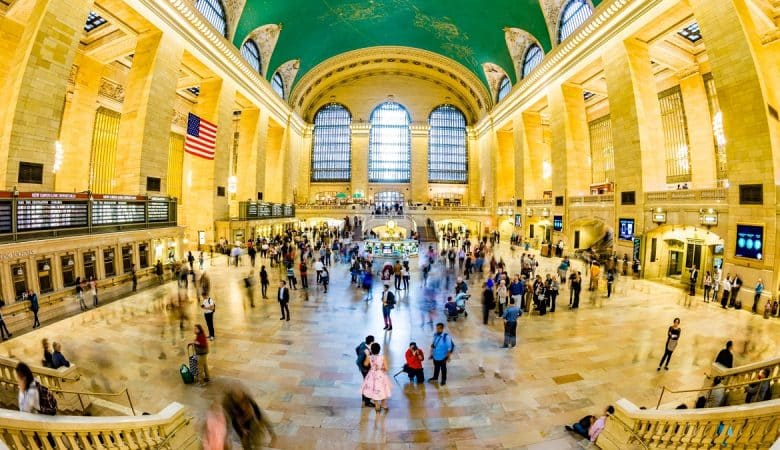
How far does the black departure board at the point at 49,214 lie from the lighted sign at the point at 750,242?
67.8 feet

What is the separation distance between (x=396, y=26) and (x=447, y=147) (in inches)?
608

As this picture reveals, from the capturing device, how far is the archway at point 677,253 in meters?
12.6

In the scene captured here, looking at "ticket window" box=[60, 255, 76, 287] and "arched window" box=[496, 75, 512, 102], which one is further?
"arched window" box=[496, 75, 512, 102]

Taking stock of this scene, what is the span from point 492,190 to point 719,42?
21876 millimetres

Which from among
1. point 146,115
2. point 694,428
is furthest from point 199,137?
point 694,428

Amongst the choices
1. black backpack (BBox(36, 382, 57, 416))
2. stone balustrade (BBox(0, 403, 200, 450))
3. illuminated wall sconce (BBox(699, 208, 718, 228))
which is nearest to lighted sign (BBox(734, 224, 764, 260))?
illuminated wall sconce (BBox(699, 208, 718, 228))

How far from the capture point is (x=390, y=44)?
106ft

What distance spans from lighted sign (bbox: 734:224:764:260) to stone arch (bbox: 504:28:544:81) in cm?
1799

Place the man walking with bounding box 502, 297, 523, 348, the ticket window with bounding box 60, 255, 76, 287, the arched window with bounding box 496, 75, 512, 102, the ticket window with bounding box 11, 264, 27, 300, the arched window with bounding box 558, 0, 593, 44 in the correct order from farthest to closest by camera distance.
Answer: the arched window with bounding box 496, 75, 512, 102
the arched window with bounding box 558, 0, 593, 44
the ticket window with bounding box 60, 255, 76, 287
the ticket window with bounding box 11, 264, 27, 300
the man walking with bounding box 502, 297, 523, 348

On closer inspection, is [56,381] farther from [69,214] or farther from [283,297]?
[69,214]

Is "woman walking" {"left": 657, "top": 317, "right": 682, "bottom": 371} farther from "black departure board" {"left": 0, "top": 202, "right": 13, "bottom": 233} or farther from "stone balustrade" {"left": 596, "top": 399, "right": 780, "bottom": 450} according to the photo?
"black departure board" {"left": 0, "top": 202, "right": 13, "bottom": 233}

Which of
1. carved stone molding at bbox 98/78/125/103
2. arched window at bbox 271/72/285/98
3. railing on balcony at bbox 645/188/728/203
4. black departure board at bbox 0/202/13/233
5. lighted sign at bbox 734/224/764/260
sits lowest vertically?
lighted sign at bbox 734/224/764/260

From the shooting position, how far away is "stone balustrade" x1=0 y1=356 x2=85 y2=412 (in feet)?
12.9

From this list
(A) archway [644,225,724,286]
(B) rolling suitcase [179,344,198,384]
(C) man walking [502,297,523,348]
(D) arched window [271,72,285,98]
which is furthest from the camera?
(D) arched window [271,72,285,98]
